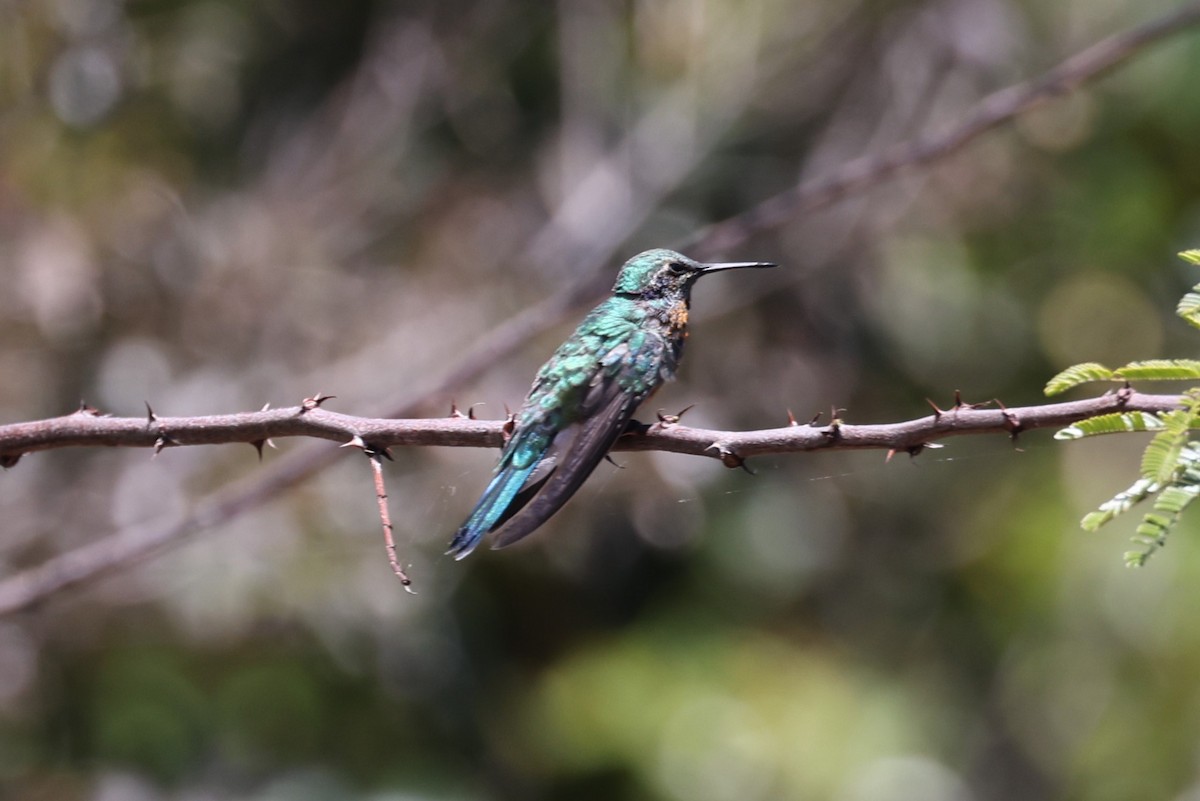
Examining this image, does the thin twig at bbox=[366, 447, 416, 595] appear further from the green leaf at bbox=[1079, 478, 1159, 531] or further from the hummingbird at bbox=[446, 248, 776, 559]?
the green leaf at bbox=[1079, 478, 1159, 531]

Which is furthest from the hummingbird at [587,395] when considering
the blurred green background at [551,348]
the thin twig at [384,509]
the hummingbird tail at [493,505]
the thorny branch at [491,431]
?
the blurred green background at [551,348]

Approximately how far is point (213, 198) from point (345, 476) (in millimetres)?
2380

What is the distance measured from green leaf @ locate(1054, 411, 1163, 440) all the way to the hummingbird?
1245mm

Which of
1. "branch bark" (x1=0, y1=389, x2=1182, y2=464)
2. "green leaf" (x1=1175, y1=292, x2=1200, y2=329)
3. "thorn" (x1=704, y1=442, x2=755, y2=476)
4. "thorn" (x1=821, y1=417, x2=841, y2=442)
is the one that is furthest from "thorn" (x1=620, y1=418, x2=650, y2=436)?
"green leaf" (x1=1175, y1=292, x2=1200, y2=329)

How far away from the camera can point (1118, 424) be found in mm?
2566

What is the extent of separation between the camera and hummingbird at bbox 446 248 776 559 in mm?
3291

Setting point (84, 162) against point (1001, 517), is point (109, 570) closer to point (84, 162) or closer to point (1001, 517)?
point (84, 162)

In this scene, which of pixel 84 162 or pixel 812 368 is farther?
pixel 812 368

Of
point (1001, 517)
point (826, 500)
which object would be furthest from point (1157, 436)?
point (826, 500)

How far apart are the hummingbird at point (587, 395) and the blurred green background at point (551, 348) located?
194 cm

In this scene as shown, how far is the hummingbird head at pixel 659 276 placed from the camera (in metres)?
4.43

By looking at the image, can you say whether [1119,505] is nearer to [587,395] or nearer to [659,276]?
[587,395]

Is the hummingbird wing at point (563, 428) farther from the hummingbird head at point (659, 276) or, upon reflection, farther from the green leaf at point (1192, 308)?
the green leaf at point (1192, 308)

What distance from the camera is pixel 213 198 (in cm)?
828
